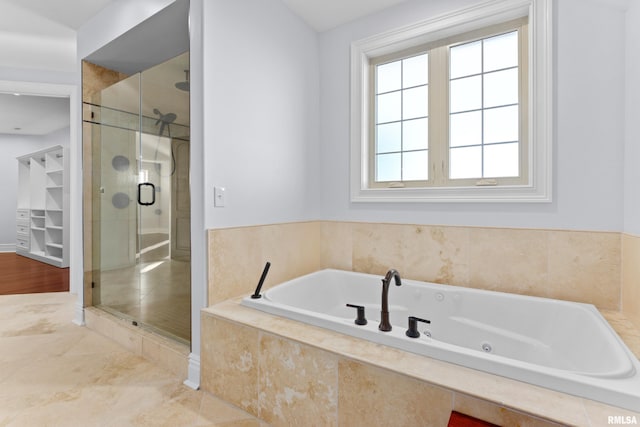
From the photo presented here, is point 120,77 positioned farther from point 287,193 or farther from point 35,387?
point 35,387

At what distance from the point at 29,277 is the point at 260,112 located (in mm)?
4383

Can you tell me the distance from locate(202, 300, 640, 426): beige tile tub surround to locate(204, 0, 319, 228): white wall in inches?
26.0

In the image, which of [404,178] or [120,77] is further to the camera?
[120,77]

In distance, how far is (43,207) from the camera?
18.6 feet

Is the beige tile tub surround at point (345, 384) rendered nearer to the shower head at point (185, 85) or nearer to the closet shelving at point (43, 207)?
the shower head at point (185, 85)

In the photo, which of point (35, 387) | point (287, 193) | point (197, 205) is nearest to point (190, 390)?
point (35, 387)

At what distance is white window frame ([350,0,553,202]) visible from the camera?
69.9 inches

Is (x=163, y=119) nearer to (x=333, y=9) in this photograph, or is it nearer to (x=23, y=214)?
(x=333, y=9)

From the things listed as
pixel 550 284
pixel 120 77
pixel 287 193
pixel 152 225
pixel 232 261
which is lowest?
pixel 550 284

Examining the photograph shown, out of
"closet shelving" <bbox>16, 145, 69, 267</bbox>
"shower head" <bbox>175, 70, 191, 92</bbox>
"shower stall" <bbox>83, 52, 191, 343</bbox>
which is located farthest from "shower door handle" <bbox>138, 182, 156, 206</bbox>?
"closet shelving" <bbox>16, 145, 69, 267</bbox>

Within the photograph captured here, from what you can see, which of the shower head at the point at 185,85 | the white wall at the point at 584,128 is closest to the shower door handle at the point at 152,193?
the shower head at the point at 185,85

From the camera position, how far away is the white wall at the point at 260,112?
5.84 ft

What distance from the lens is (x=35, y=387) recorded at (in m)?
1.73

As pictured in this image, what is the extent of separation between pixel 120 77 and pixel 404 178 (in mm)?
2699
